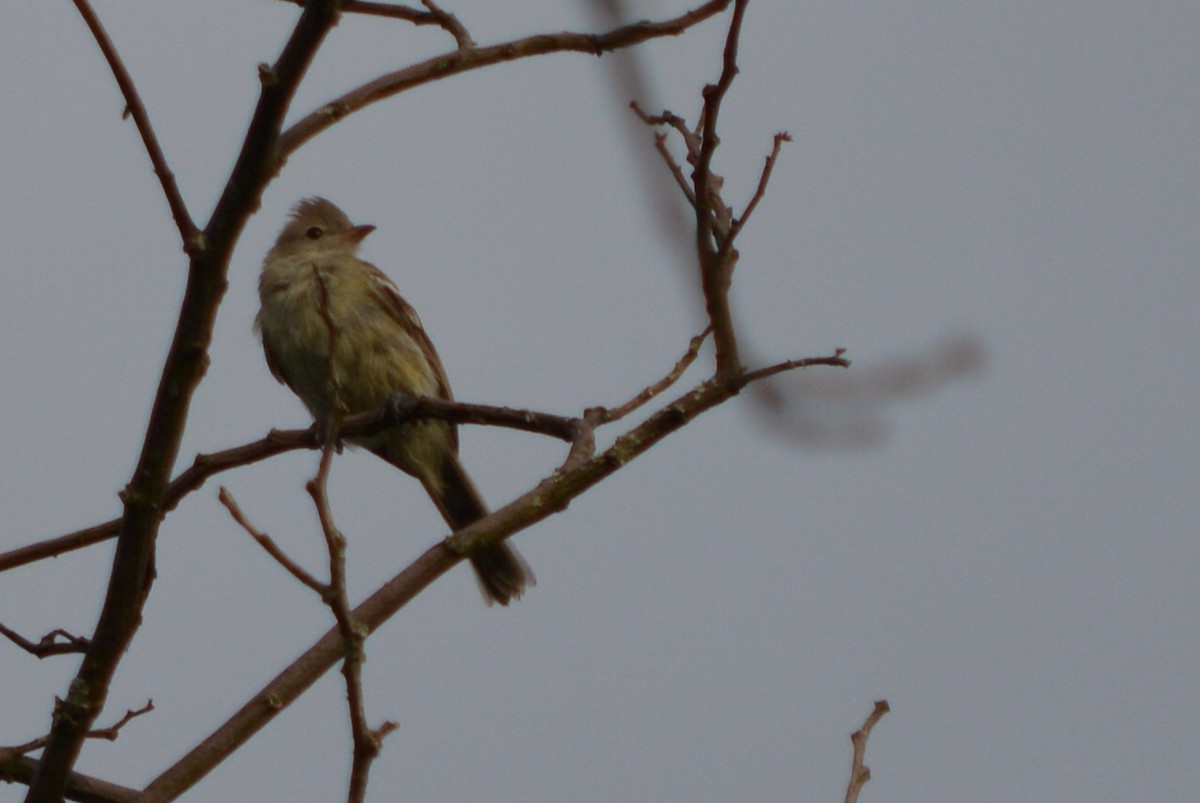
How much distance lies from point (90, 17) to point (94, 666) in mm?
1516

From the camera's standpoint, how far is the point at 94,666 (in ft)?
12.4

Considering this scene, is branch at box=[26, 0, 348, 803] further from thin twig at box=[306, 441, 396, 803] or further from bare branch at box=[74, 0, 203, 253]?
thin twig at box=[306, 441, 396, 803]

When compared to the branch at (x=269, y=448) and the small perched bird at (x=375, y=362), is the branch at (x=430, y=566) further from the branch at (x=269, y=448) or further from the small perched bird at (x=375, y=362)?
the small perched bird at (x=375, y=362)

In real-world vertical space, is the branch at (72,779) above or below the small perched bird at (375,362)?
below

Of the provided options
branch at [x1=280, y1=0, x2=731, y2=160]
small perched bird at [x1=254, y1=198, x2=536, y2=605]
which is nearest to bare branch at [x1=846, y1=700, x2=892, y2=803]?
branch at [x1=280, y1=0, x2=731, y2=160]

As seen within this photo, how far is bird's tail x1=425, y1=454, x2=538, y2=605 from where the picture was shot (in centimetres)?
891

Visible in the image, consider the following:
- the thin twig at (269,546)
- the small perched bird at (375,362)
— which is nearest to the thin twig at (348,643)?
the thin twig at (269,546)

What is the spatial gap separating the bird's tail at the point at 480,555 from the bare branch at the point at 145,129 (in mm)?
5390

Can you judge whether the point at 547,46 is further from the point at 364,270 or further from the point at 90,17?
the point at 364,270

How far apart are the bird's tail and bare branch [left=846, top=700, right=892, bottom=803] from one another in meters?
5.34

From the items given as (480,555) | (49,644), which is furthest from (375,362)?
(49,644)

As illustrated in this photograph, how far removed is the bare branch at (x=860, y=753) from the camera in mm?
3248

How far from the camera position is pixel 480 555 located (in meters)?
8.73

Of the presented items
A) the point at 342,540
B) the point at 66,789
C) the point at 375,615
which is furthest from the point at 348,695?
the point at 66,789
